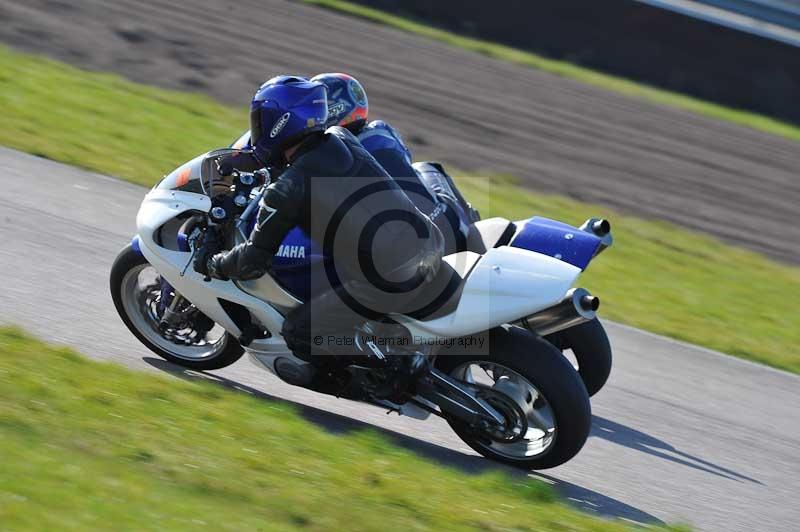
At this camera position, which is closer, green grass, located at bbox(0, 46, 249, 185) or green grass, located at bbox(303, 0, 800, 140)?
green grass, located at bbox(0, 46, 249, 185)

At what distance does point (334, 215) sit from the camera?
16.7 ft

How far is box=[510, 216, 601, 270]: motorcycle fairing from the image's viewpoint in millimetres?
5609

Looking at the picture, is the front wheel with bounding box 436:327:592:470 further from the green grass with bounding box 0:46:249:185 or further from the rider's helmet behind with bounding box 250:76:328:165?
the green grass with bounding box 0:46:249:185

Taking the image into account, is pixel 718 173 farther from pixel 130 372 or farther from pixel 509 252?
pixel 130 372

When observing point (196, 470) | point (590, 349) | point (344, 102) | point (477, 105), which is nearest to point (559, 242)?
point (590, 349)

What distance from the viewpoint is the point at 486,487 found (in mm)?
4797

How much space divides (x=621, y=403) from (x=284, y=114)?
304 cm

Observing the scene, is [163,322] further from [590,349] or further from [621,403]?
[621,403]

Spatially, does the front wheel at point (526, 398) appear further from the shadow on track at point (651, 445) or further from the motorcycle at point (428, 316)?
the shadow on track at point (651, 445)

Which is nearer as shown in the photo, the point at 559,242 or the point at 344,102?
the point at 559,242

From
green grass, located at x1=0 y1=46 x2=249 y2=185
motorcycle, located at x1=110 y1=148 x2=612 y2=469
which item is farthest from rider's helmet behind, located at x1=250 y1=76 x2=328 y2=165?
green grass, located at x1=0 y1=46 x2=249 y2=185

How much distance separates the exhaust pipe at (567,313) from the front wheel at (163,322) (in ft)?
5.53

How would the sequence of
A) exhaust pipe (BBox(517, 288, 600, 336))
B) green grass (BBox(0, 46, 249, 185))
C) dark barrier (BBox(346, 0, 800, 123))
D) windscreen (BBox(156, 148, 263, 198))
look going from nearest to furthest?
exhaust pipe (BBox(517, 288, 600, 336)) < windscreen (BBox(156, 148, 263, 198)) < green grass (BBox(0, 46, 249, 185)) < dark barrier (BBox(346, 0, 800, 123))

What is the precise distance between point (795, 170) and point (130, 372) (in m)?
12.1
